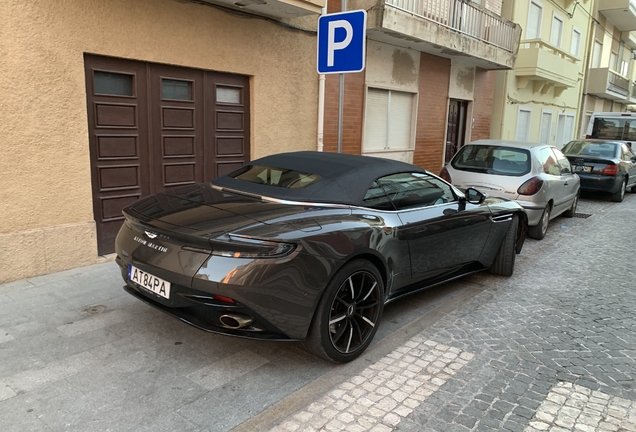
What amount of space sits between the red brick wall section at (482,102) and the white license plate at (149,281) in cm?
1267

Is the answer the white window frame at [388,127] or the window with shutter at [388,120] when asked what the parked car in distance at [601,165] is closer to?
the white window frame at [388,127]

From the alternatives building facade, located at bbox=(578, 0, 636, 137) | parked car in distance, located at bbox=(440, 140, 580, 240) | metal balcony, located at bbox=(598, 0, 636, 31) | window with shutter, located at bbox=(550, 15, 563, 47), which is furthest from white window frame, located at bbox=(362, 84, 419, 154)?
metal balcony, located at bbox=(598, 0, 636, 31)

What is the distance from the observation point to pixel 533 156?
746 centimetres

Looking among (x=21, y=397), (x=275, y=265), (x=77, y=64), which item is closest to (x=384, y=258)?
(x=275, y=265)

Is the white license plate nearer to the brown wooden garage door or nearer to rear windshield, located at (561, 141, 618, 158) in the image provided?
the brown wooden garage door

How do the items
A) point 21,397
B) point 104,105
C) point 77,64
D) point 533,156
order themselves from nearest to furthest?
point 21,397 < point 77,64 < point 104,105 < point 533,156

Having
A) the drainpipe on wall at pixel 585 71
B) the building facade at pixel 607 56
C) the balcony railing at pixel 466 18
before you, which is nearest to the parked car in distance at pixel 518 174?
the balcony railing at pixel 466 18

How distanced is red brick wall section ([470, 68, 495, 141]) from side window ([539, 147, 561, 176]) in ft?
20.6

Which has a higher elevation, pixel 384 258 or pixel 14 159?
pixel 14 159

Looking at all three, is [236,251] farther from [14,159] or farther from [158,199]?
[14,159]

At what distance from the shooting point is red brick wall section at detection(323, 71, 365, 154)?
8977 millimetres

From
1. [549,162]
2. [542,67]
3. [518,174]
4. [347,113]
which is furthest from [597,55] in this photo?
[518,174]

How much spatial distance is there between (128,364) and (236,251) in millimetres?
1191

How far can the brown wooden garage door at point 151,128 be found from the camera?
561 cm
